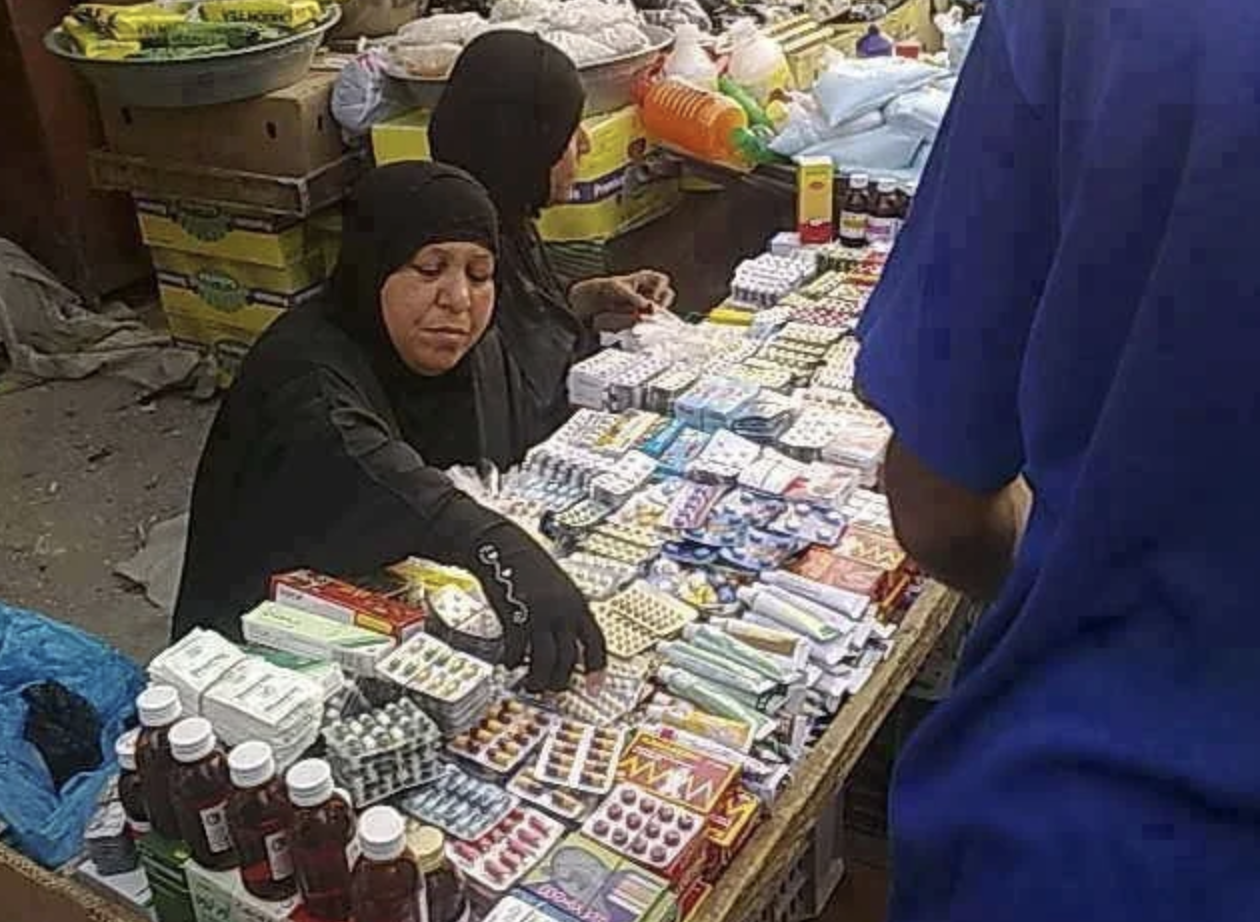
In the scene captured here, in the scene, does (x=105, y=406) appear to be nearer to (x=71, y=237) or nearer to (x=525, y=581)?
A: (x=71, y=237)

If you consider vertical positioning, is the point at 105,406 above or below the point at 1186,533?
below

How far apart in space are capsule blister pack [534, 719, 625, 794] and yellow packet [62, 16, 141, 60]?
2.48 meters

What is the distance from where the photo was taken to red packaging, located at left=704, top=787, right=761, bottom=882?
1.29 meters

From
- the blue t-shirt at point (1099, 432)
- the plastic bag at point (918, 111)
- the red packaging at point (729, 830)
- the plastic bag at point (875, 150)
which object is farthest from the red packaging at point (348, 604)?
the plastic bag at point (918, 111)

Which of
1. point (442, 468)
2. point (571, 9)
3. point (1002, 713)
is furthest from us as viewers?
point (571, 9)

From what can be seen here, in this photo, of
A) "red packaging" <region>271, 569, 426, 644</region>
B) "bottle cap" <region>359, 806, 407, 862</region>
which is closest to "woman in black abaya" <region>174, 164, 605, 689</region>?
"red packaging" <region>271, 569, 426, 644</region>

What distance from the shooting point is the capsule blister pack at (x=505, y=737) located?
4.38 feet

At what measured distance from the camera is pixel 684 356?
7.07 ft

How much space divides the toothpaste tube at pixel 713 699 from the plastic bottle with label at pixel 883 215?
1.30 meters

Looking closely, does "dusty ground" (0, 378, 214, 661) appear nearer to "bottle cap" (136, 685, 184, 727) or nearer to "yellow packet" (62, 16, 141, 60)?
"yellow packet" (62, 16, 141, 60)

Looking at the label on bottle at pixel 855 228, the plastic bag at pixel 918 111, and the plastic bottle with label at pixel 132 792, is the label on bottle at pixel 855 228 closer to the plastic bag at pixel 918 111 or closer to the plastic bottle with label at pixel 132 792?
the plastic bag at pixel 918 111

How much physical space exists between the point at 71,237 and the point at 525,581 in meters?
3.42

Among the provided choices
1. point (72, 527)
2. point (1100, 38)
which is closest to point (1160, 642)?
point (1100, 38)

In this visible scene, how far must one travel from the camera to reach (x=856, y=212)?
8.64ft
